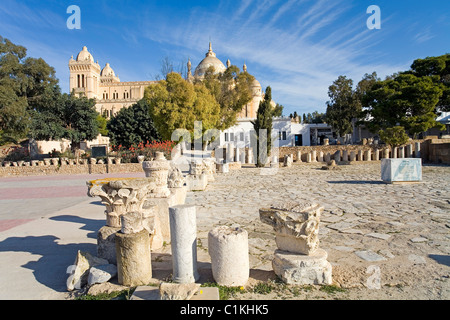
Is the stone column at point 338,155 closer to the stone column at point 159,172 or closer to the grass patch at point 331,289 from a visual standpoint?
the stone column at point 159,172

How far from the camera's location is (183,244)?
294 centimetres

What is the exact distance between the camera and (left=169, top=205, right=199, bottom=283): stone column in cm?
290

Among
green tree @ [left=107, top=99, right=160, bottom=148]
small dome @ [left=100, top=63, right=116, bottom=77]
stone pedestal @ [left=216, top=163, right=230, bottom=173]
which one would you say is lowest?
stone pedestal @ [left=216, top=163, right=230, bottom=173]

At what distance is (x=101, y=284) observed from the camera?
2.92 m

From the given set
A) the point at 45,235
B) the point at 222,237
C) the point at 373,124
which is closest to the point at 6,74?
the point at 45,235

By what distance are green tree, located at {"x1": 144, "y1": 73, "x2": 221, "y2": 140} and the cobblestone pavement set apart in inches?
481

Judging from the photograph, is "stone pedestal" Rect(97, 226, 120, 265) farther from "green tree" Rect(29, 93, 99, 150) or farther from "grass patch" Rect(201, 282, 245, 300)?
"green tree" Rect(29, 93, 99, 150)

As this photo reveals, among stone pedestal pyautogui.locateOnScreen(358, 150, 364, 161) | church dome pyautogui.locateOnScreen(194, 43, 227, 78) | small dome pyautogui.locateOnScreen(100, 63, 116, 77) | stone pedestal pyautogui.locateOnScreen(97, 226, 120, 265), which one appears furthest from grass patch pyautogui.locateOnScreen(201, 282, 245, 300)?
small dome pyautogui.locateOnScreen(100, 63, 116, 77)

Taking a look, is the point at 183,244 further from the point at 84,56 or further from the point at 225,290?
the point at 84,56

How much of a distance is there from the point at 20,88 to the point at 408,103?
109 ft

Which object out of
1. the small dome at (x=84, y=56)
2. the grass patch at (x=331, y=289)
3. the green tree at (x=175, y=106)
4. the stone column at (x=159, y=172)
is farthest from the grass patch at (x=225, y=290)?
the small dome at (x=84, y=56)

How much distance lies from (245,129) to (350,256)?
97.6 feet

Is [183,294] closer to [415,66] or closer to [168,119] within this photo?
[168,119]

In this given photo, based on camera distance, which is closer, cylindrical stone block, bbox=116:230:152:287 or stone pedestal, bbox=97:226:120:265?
cylindrical stone block, bbox=116:230:152:287
